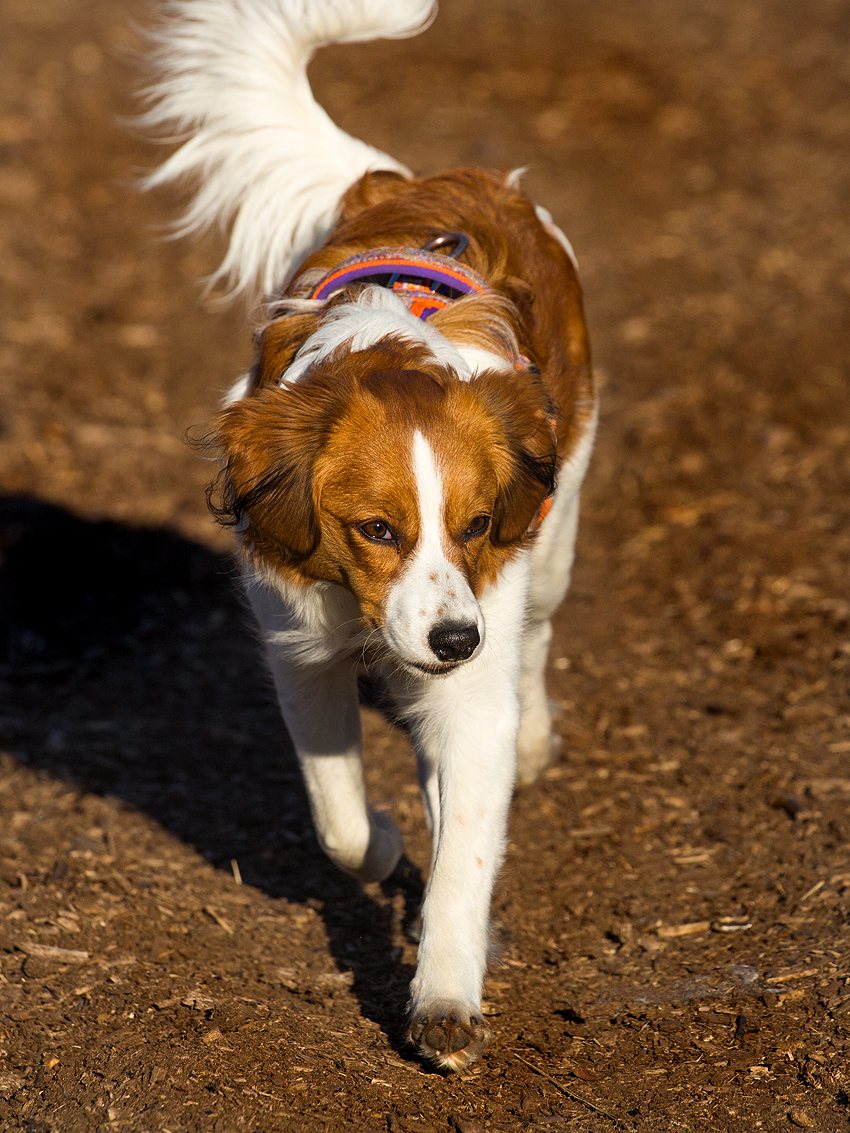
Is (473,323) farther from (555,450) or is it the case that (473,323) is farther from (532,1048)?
(532,1048)

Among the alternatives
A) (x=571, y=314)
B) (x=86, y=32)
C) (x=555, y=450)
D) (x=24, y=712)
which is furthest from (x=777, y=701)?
(x=86, y=32)

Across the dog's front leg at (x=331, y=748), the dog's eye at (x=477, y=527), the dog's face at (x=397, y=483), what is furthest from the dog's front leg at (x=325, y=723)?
the dog's eye at (x=477, y=527)

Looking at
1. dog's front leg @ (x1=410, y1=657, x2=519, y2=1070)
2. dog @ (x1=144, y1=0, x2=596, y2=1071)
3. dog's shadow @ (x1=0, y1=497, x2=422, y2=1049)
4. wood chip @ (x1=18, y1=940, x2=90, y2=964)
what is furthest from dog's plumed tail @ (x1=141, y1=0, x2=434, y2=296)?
wood chip @ (x1=18, y1=940, x2=90, y2=964)

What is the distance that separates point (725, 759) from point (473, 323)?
8.13 feet

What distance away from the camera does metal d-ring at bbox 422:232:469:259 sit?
4.13 m

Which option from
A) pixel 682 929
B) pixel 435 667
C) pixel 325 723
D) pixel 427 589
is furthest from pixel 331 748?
pixel 682 929

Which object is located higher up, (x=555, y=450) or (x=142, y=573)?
(x=555, y=450)

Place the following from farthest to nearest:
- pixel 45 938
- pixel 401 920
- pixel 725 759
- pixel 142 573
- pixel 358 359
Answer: pixel 142 573 → pixel 725 759 → pixel 401 920 → pixel 45 938 → pixel 358 359

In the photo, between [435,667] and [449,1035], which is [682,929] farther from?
[435,667]

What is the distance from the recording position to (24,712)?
5891 millimetres

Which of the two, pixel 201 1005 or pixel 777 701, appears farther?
pixel 777 701

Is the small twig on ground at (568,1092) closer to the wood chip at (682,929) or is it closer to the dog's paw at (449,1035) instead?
the dog's paw at (449,1035)

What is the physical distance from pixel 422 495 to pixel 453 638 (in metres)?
0.38

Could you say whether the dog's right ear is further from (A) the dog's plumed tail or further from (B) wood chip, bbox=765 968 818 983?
(B) wood chip, bbox=765 968 818 983
